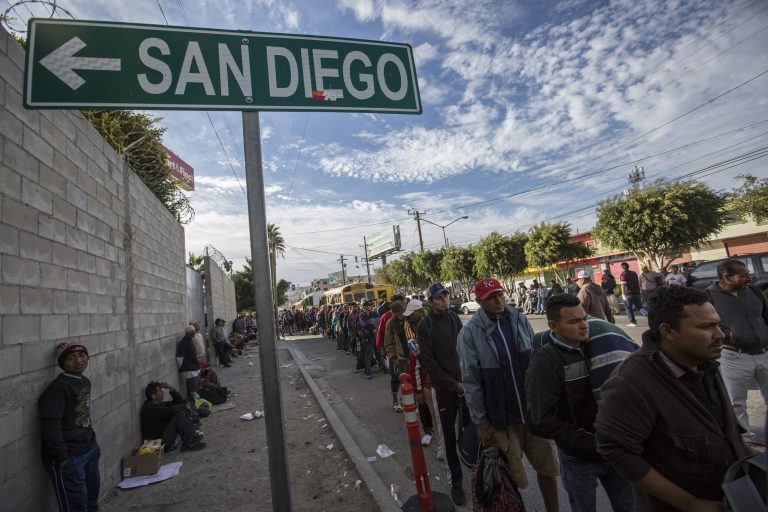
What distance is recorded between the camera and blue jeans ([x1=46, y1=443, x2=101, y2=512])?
Result: 128 inches

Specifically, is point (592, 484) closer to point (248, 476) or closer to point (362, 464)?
point (362, 464)

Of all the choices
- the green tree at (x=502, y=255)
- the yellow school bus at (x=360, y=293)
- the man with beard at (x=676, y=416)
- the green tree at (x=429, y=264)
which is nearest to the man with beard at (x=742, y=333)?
the man with beard at (x=676, y=416)

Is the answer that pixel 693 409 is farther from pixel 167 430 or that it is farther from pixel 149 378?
pixel 149 378

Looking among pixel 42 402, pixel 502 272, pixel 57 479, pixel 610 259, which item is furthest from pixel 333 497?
pixel 610 259

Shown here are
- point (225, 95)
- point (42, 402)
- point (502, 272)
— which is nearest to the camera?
point (225, 95)

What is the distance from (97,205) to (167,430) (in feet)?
10.8

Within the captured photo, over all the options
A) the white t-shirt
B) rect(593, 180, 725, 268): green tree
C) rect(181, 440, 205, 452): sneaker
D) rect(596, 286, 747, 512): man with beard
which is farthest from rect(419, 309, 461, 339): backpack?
rect(593, 180, 725, 268): green tree

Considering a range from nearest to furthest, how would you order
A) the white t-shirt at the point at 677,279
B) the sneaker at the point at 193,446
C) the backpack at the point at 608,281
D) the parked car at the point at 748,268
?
1. the sneaker at the point at 193,446
2. the white t-shirt at the point at 677,279
3. the parked car at the point at 748,268
4. the backpack at the point at 608,281

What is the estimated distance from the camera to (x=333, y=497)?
403 cm

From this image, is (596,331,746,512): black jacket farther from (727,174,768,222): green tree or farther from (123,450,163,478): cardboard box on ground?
(727,174,768,222): green tree

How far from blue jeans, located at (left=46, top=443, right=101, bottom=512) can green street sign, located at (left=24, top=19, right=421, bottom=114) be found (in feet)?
10.1

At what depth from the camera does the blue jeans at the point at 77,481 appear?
3.25 m

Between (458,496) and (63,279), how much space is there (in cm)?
413

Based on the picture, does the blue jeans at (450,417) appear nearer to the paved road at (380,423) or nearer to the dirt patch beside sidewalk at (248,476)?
the paved road at (380,423)
